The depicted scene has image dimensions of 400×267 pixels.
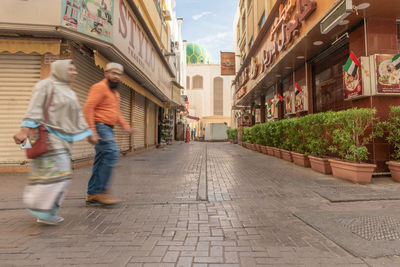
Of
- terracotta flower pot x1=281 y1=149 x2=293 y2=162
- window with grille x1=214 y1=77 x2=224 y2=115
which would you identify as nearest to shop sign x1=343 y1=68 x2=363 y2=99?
terracotta flower pot x1=281 y1=149 x2=293 y2=162

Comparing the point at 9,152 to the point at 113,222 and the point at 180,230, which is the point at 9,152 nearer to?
the point at 113,222

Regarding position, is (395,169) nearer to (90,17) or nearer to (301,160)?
(301,160)

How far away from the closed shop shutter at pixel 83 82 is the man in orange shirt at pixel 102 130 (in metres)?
4.07

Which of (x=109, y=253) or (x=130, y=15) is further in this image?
(x=130, y=15)

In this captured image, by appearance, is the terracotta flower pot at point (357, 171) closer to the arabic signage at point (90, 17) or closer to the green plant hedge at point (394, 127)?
the green plant hedge at point (394, 127)

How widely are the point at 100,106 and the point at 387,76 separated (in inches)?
250

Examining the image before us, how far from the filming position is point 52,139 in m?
2.61

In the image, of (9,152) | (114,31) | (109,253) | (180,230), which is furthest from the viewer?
(114,31)

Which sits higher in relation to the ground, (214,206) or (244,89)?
(244,89)

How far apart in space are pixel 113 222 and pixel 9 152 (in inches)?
211

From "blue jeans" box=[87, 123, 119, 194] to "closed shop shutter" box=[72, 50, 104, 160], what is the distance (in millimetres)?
4110

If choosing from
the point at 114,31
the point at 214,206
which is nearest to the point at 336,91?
the point at 214,206

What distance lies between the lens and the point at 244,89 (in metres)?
18.6

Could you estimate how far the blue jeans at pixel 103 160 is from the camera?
3.30 m
